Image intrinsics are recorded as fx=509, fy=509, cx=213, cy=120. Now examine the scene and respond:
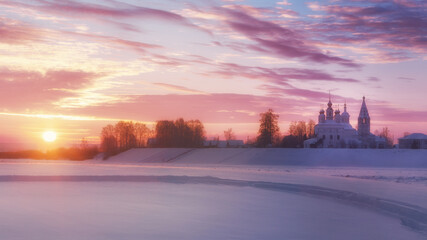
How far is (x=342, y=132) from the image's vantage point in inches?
4158

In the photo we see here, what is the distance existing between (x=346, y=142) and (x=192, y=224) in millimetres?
85135

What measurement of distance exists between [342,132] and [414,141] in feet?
62.5

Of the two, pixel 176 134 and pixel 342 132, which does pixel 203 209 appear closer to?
pixel 342 132

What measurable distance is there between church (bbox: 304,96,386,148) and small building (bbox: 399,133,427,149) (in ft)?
21.5

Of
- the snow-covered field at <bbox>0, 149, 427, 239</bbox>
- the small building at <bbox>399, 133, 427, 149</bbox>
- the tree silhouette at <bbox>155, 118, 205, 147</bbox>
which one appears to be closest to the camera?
the snow-covered field at <bbox>0, 149, 427, 239</bbox>

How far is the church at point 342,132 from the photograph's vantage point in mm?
95375

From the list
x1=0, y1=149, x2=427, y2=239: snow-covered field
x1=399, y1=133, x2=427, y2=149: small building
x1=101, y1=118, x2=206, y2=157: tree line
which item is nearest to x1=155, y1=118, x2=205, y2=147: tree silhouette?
x1=101, y1=118, x2=206, y2=157: tree line

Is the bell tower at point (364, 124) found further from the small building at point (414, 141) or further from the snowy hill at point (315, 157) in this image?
the snowy hill at point (315, 157)

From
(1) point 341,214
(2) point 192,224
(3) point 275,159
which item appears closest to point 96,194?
(2) point 192,224

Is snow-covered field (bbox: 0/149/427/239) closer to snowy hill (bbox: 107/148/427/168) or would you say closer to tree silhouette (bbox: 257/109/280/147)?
snowy hill (bbox: 107/148/427/168)

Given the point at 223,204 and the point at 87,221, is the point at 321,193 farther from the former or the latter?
the point at 87,221

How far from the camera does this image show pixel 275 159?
60250 mm

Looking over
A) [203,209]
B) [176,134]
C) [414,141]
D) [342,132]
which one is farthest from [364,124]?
[203,209]

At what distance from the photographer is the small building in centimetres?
8738
